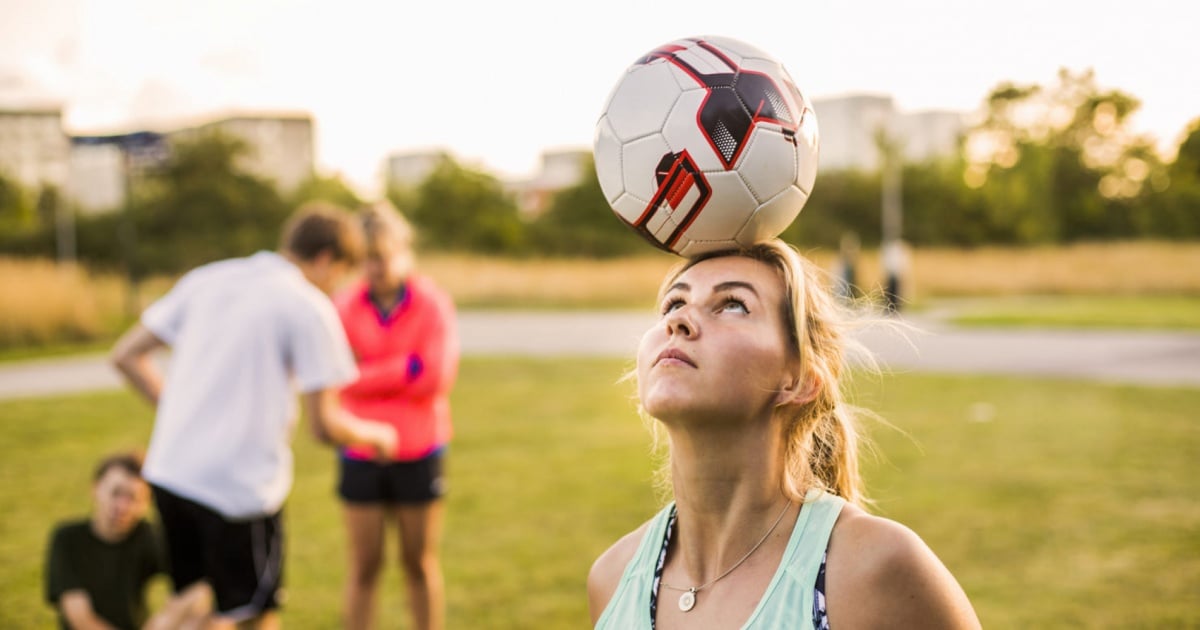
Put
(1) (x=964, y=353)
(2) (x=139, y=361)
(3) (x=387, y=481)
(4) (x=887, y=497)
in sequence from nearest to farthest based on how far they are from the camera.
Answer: (2) (x=139, y=361) → (3) (x=387, y=481) → (4) (x=887, y=497) → (1) (x=964, y=353)

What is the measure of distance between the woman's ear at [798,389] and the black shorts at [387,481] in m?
3.17

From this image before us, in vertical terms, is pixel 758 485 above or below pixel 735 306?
below

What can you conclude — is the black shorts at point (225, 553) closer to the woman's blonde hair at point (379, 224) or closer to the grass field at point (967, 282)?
the woman's blonde hair at point (379, 224)

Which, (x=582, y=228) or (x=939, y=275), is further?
(x=582, y=228)

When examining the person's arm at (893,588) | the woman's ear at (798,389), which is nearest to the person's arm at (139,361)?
the woman's ear at (798,389)

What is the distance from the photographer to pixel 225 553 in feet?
12.6

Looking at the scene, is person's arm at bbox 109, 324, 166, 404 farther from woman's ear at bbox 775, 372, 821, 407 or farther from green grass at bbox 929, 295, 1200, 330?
green grass at bbox 929, 295, 1200, 330

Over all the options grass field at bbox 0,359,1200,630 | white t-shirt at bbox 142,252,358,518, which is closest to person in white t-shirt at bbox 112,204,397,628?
white t-shirt at bbox 142,252,358,518

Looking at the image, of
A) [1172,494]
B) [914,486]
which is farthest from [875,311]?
[1172,494]

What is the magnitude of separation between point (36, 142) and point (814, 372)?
63752 millimetres

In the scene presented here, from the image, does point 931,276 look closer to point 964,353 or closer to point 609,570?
point 964,353

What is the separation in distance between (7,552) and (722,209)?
6662mm

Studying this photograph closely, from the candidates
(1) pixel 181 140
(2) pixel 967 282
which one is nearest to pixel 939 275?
(2) pixel 967 282

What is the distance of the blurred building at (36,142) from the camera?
54.4 metres
